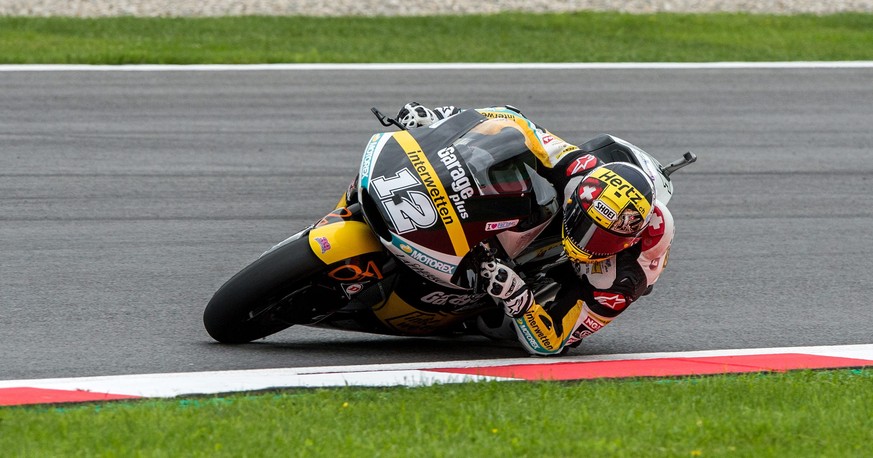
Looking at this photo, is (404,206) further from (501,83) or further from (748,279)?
(501,83)

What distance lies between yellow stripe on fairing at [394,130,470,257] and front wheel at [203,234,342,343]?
58 cm

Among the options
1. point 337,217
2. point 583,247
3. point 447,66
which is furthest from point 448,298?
point 447,66

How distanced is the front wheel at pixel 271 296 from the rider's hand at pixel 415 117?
0.78 metres

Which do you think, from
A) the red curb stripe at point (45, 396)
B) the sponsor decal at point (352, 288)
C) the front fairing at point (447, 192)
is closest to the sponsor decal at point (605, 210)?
the front fairing at point (447, 192)

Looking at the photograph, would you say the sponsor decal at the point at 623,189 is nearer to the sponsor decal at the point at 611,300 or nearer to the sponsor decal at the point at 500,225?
the sponsor decal at the point at 500,225

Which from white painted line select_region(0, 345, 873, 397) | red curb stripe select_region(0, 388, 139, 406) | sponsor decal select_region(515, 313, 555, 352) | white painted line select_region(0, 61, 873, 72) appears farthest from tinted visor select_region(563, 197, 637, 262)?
white painted line select_region(0, 61, 873, 72)

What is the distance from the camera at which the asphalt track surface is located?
6.63 m

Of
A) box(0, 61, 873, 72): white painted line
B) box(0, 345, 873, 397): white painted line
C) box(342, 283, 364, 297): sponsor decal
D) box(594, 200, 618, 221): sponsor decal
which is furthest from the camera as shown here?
box(0, 61, 873, 72): white painted line

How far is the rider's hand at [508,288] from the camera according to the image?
584 cm

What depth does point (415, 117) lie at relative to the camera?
20.7ft

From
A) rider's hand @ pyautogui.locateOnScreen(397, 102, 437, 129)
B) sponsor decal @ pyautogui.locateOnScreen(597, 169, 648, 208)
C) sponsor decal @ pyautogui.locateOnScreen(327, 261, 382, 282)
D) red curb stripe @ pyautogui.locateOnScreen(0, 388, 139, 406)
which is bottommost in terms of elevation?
red curb stripe @ pyautogui.locateOnScreen(0, 388, 139, 406)

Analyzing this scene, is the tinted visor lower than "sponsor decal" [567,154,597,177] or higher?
lower

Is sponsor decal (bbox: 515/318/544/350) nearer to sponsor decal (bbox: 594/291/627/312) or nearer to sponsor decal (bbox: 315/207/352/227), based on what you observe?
sponsor decal (bbox: 594/291/627/312)

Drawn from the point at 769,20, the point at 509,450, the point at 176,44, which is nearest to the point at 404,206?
the point at 509,450
